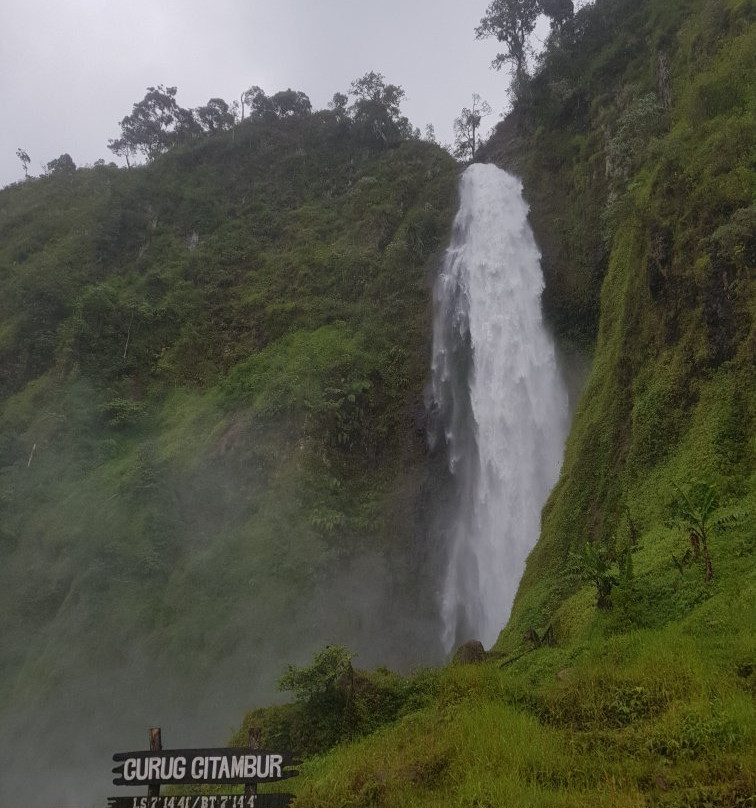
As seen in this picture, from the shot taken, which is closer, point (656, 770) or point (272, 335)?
point (656, 770)

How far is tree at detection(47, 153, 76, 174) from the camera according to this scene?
55.8m

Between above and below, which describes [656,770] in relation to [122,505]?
below

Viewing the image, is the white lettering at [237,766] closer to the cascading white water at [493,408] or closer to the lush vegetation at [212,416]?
the lush vegetation at [212,416]

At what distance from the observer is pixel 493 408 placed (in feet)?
75.3

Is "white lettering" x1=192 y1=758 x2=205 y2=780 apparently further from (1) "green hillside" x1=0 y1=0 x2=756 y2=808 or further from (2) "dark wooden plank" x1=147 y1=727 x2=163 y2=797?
(1) "green hillside" x1=0 y1=0 x2=756 y2=808

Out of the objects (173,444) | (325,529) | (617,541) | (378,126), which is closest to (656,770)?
(617,541)

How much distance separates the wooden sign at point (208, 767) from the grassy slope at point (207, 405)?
44.2 feet

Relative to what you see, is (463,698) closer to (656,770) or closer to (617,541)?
(656,770)

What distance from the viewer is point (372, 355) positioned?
27922 millimetres

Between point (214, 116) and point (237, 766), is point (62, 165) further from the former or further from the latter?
point (237, 766)

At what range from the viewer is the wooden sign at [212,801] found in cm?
613

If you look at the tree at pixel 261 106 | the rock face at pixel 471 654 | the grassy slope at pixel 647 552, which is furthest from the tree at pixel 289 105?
the rock face at pixel 471 654

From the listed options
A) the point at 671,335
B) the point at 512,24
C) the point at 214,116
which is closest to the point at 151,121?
the point at 214,116

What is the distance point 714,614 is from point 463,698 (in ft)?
10.9
